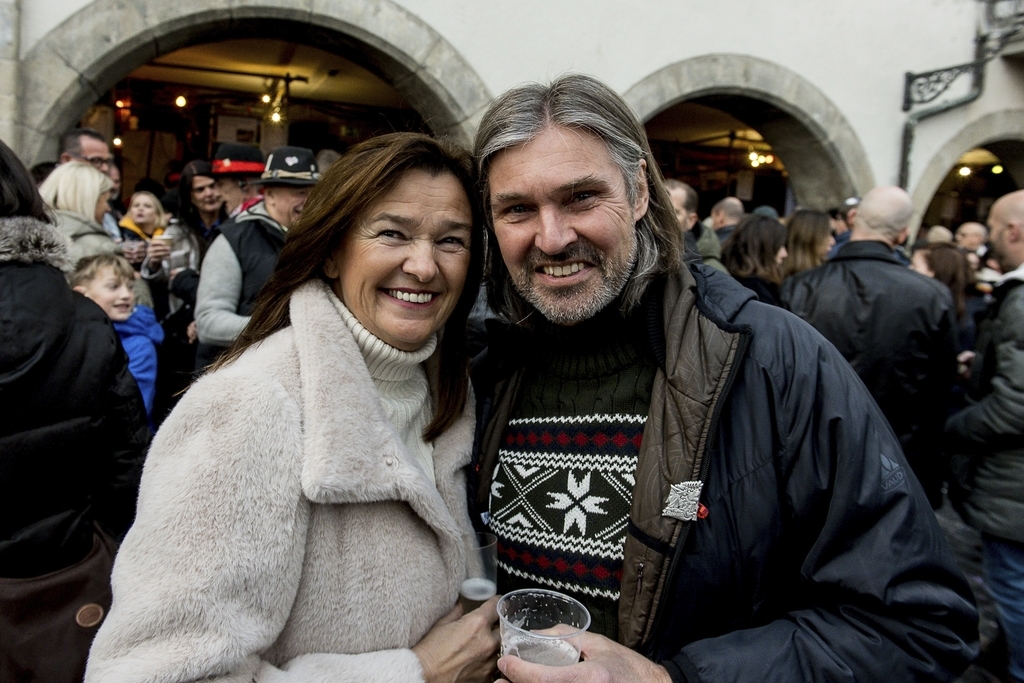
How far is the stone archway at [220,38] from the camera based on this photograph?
212 inches

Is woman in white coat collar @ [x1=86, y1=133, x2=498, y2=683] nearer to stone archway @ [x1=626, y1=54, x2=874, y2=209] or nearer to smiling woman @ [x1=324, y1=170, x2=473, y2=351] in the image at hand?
smiling woman @ [x1=324, y1=170, x2=473, y2=351]

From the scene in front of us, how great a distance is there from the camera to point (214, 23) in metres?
5.86

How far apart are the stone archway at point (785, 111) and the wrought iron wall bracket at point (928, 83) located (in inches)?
40.1

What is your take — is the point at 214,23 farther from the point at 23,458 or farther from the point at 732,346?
the point at 732,346

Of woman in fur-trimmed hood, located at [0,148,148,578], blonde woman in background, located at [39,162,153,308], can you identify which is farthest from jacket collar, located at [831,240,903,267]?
blonde woman in background, located at [39,162,153,308]

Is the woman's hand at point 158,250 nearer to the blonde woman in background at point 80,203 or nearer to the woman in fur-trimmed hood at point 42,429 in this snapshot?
the blonde woman in background at point 80,203

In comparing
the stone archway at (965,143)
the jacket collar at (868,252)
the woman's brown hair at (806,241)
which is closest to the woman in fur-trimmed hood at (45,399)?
the jacket collar at (868,252)

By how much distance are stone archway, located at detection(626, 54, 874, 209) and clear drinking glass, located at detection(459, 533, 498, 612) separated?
673 cm

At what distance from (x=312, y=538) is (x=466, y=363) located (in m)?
0.65

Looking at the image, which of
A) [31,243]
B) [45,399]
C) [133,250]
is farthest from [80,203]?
[45,399]

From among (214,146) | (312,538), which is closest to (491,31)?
(214,146)

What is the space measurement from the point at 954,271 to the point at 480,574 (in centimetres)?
514

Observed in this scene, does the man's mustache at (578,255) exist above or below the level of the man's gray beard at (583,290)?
above

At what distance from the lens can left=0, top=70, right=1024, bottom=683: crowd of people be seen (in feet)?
4.30
